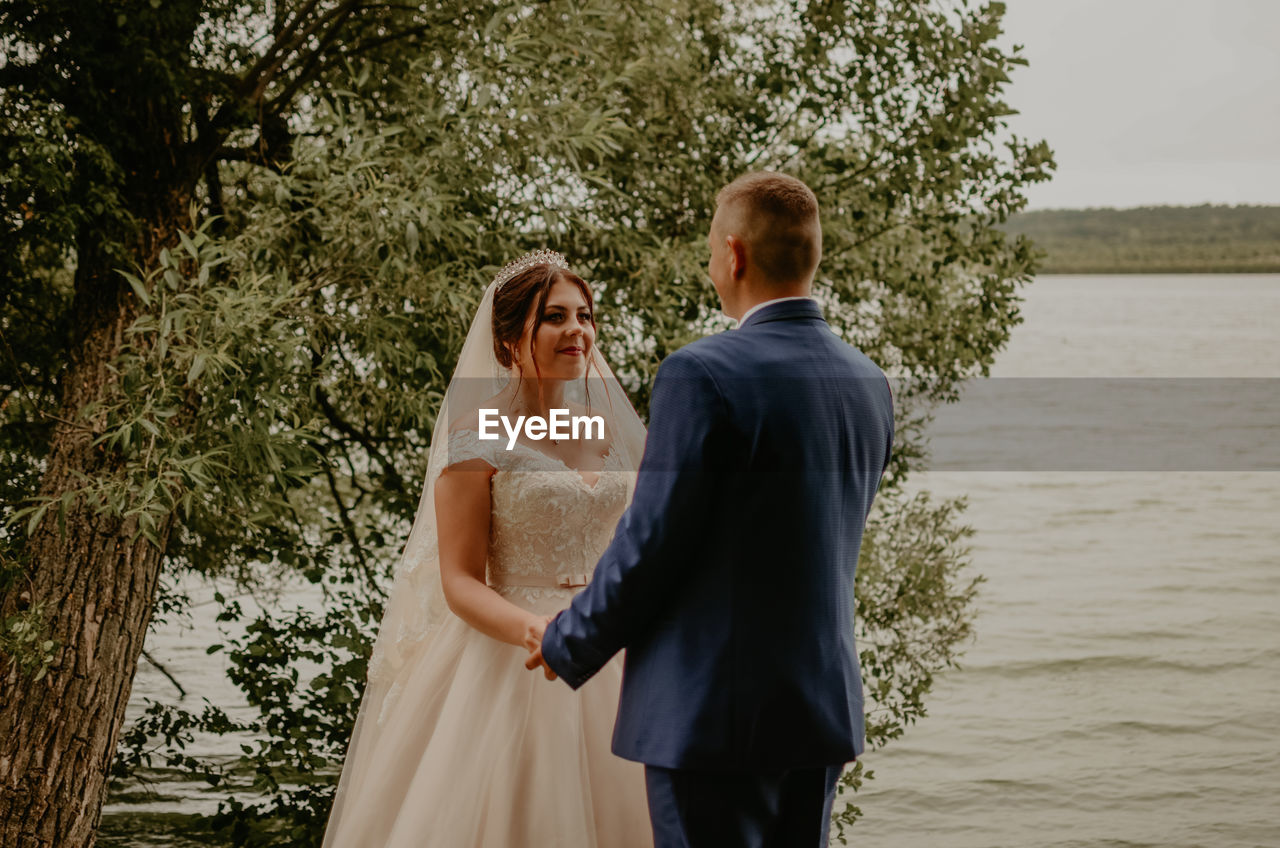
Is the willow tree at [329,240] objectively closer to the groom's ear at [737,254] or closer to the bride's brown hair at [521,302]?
the bride's brown hair at [521,302]

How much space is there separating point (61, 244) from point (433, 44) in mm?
1522

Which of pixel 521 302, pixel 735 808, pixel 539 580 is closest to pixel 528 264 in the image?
pixel 521 302

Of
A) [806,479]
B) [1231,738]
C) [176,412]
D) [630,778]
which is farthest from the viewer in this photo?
[1231,738]

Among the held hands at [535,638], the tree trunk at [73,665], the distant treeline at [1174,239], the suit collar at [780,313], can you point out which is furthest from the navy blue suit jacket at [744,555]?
the distant treeline at [1174,239]

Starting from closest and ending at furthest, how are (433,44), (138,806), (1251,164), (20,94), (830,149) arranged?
(20,94) → (433,44) → (830,149) → (138,806) → (1251,164)

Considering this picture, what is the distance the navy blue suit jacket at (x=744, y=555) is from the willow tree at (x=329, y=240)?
1.72 meters

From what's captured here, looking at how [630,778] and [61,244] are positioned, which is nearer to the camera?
[630,778]

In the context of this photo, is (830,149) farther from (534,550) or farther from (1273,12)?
(1273,12)

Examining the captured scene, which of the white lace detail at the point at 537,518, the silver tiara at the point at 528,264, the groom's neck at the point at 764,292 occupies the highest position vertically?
the silver tiara at the point at 528,264

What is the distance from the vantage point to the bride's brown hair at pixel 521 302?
8.64 ft

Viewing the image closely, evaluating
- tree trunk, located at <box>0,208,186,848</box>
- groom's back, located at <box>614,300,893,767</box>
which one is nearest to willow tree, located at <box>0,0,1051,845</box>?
tree trunk, located at <box>0,208,186,848</box>

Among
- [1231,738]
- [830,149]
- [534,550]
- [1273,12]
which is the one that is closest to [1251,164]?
[1273,12]

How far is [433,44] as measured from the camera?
443 centimetres

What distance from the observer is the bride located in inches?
92.4
